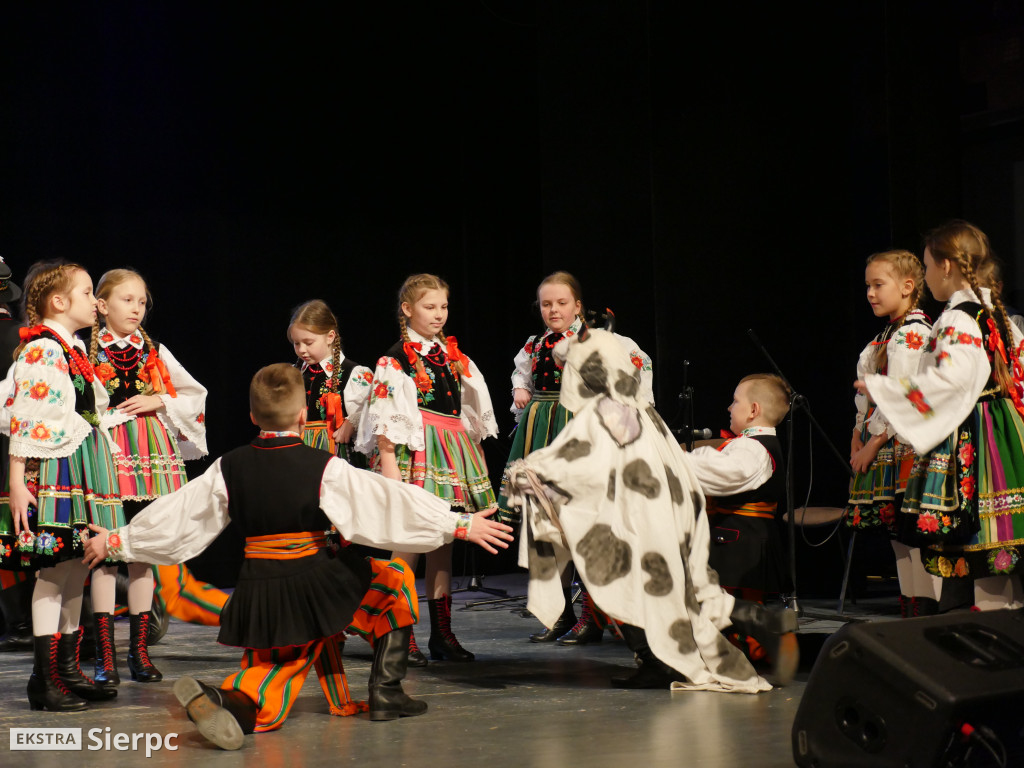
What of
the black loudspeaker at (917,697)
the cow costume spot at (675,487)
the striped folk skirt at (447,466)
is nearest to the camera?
the black loudspeaker at (917,697)

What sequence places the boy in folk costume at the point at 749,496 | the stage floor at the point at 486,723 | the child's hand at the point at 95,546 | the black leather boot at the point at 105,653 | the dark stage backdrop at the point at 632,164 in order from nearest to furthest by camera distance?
the stage floor at the point at 486,723 < the child's hand at the point at 95,546 < the black leather boot at the point at 105,653 < the boy in folk costume at the point at 749,496 < the dark stage backdrop at the point at 632,164

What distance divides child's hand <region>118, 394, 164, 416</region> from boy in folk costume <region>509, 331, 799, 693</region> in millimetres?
1391

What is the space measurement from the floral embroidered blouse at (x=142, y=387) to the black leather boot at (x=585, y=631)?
1.57 meters

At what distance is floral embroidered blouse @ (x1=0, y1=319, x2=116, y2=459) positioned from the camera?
3.16 metres

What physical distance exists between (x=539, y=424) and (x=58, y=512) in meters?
1.86

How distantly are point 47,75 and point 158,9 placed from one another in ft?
2.20

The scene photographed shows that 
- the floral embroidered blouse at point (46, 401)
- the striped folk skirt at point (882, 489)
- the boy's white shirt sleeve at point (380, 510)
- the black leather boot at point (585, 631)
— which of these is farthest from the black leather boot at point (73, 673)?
the striped folk skirt at point (882, 489)

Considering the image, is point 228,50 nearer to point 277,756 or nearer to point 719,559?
point 719,559

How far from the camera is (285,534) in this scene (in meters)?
2.90

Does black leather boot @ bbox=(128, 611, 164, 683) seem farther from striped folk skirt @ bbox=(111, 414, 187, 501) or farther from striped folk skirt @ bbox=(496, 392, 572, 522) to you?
striped folk skirt @ bbox=(496, 392, 572, 522)

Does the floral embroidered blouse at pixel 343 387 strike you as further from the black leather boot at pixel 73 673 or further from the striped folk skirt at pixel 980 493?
the striped folk skirt at pixel 980 493

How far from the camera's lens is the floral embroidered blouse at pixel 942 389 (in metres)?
3.21

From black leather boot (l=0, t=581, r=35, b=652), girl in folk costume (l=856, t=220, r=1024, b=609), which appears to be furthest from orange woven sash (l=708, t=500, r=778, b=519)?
black leather boot (l=0, t=581, r=35, b=652)

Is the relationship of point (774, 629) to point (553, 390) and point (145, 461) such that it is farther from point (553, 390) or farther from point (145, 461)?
point (145, 461)
